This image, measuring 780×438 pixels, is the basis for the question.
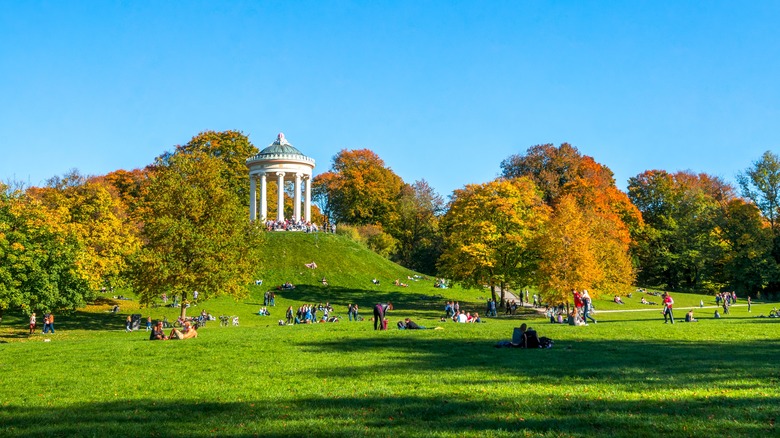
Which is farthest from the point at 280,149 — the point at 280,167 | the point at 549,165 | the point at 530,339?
the point at 530,339

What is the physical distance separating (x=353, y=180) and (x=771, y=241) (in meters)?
49.9

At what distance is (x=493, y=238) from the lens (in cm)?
4809

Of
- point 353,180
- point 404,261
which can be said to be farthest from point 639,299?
point 353,180

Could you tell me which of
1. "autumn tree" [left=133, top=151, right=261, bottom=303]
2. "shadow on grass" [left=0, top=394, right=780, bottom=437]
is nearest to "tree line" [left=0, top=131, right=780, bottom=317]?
"autumn tree" [left=133, top=151, right=261, bottom=303]

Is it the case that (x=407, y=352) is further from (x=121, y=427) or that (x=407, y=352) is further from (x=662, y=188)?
(x=662, y=188)

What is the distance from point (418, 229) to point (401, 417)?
74886mm

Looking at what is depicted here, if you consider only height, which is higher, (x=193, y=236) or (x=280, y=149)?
(x=280, y=149)

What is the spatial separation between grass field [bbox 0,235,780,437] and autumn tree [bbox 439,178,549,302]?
2243 centimetres

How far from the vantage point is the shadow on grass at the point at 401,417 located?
29.3ft

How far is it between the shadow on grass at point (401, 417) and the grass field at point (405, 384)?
0.11 feet

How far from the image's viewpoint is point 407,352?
1805cm

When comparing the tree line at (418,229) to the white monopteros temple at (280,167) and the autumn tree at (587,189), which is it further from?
the white monopteros temple at (280,167)

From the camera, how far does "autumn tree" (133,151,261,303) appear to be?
34.7 m

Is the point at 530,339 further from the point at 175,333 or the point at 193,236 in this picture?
the point at 193,236
